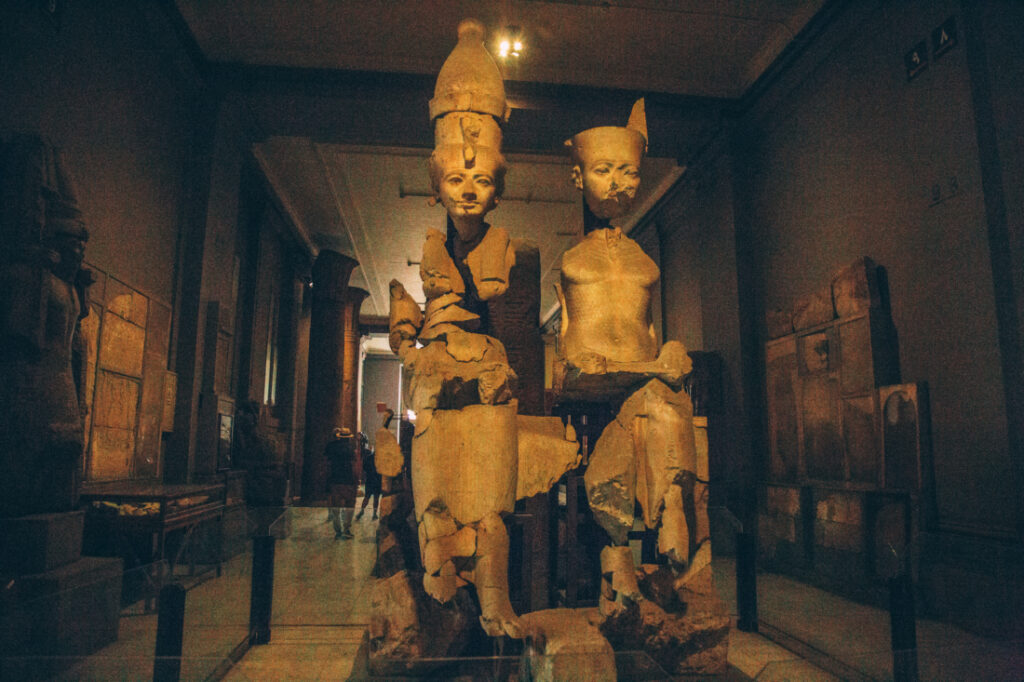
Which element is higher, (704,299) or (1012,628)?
(704,299)

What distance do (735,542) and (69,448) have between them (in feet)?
13.5

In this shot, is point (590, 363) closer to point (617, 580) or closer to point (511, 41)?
point (617, 580)

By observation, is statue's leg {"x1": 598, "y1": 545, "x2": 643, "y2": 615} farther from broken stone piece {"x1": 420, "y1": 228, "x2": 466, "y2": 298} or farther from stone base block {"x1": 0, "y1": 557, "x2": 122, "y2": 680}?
stone base block {"x1": 0, "y1": 557, "x2": 122, "y2": 680}

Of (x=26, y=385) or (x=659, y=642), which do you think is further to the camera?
(x=26, y=385)

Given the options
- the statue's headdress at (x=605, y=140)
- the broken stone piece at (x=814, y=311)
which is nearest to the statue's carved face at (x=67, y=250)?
the statue's headdress at (x=605, y=140)

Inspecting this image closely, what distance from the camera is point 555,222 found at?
10773 millimetres

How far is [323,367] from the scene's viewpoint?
9266mm

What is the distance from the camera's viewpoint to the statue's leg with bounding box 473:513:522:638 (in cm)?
237

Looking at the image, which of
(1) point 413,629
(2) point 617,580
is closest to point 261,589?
(1) point 413,629

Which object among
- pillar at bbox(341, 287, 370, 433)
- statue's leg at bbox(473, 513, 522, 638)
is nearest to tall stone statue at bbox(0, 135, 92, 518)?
statue's leg at bbox(473, 513, 522, 638)

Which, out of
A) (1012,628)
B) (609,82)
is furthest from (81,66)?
(1012,628)

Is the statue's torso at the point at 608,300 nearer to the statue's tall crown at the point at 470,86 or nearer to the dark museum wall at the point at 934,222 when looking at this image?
the statue's tall crown at the point at 470,86

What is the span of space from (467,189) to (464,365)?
2.63 feet

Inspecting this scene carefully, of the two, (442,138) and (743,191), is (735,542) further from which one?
(743,191)
